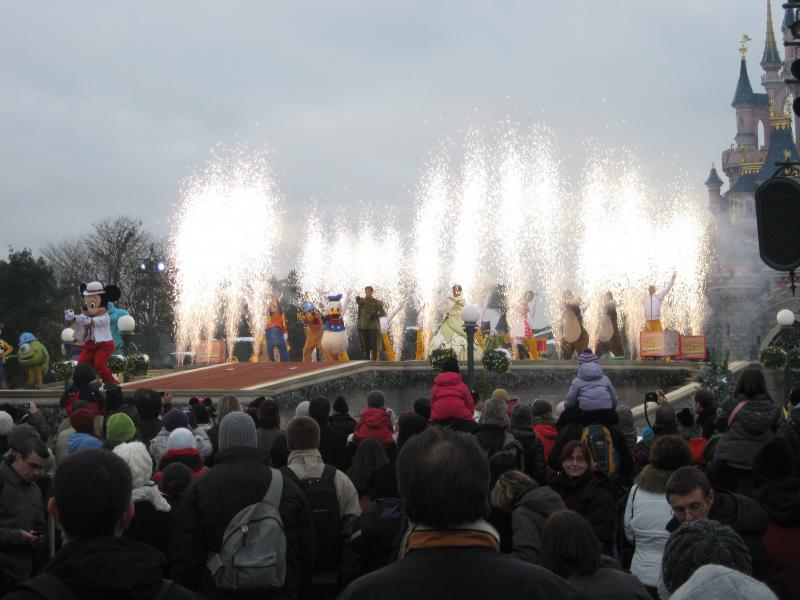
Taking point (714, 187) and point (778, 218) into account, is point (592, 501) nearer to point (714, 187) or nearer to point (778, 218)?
point (778, 218)

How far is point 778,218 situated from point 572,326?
23.2 m

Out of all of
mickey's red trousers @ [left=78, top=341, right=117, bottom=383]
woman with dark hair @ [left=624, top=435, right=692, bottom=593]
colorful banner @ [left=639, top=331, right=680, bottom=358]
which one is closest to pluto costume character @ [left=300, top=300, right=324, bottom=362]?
mickey's red trousers @ [left=78, top=341, right=117, bottom=383]

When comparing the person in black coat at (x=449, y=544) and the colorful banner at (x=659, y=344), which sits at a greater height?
the colorful banner at (x=659, y=344)

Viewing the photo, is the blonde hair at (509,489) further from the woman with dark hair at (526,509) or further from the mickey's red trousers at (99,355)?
the mickey's red trousers at (99,355)

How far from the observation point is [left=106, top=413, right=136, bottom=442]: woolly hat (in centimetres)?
959

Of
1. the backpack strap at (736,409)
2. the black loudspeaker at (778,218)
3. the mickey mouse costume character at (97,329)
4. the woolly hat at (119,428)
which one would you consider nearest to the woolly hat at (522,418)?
the backpack strap at (736,409)

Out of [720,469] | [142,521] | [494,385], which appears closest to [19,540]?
[142,521]

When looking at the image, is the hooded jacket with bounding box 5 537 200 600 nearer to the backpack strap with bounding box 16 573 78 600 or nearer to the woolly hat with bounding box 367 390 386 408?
the backpack strap with bounding box 16 573 78 600

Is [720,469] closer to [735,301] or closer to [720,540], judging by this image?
[720,540]

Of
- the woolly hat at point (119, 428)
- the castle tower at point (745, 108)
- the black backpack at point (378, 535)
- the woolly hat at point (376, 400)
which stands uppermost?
the castle tower at point (745, 108)

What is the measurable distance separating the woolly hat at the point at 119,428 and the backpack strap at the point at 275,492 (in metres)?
3.44

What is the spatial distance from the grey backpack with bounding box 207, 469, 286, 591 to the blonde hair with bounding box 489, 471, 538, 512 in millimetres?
1812

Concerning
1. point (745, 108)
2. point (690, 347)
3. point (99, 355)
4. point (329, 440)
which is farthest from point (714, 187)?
point (329, 440)

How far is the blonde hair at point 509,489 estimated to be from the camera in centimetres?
771
